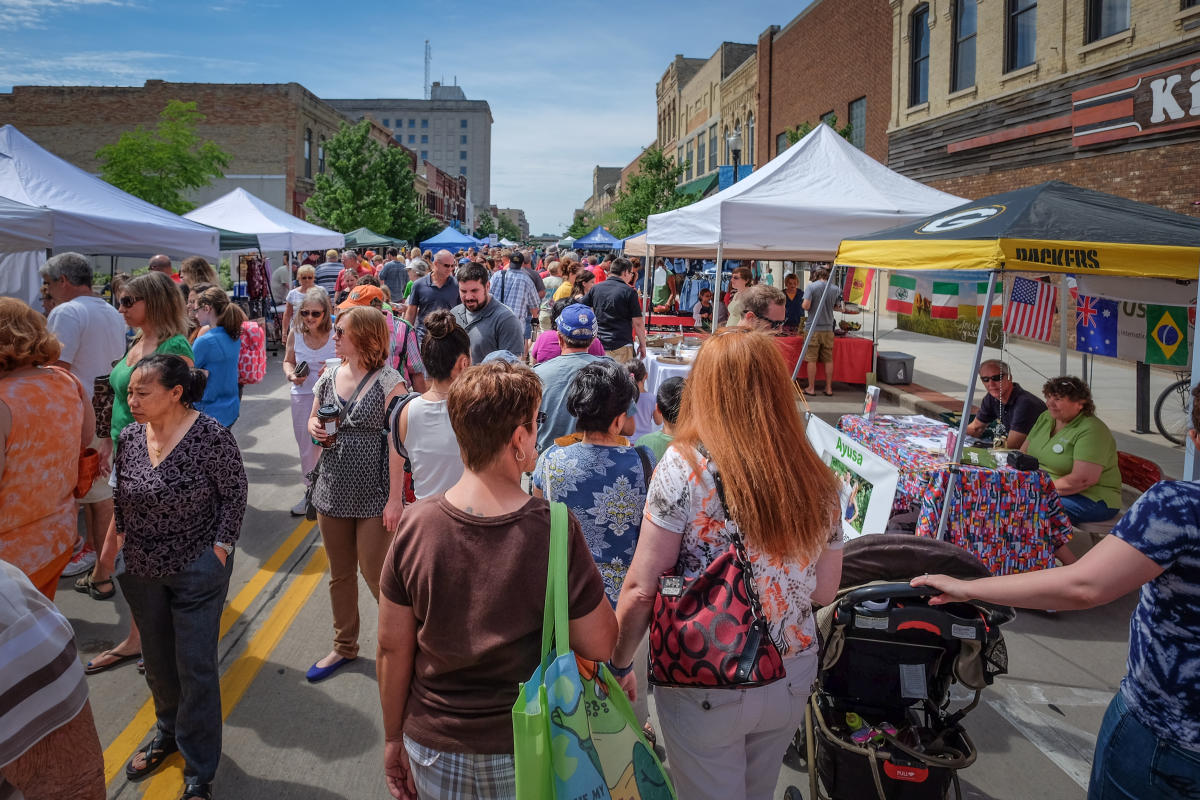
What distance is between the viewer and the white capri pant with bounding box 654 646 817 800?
2.23 m

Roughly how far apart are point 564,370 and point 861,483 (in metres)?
2.11

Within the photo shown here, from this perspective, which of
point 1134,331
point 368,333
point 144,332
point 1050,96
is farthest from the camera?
point 1050,96

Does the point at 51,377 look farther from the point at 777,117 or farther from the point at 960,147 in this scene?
the point at 777,117

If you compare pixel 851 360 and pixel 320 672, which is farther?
pixel 851 360

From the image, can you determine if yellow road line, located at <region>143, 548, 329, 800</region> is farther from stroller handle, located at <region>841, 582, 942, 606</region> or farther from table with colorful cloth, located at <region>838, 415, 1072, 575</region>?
table with colorful cloth, located at <region>838, 415, 1072, 575</region>

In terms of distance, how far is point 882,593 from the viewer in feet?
9.33

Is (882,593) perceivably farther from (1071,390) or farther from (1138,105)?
(1138,105)

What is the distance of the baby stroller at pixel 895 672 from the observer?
9.36ft

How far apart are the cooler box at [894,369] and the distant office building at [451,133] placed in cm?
14581

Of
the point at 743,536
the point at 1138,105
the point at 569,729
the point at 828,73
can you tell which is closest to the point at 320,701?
the point at 569,729

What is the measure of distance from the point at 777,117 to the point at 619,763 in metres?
35.6

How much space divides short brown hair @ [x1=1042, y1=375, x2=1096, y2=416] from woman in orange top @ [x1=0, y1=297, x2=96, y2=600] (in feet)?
19.4

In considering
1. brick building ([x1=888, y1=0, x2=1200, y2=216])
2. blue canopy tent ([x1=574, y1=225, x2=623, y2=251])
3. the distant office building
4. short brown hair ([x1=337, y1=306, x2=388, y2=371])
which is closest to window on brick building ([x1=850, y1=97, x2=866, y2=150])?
brick building ([x1=888, y1=0, x2=1200, y2=216])

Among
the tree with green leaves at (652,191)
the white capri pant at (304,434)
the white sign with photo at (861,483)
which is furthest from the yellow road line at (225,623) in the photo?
the tree with green leaves at (652,191)
